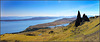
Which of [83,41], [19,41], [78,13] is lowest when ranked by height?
[19,41]

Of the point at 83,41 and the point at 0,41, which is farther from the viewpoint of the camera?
the point at 0,41

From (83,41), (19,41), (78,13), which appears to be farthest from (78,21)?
(19,41)

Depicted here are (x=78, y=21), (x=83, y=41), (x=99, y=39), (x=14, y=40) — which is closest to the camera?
(x=99, y=39)

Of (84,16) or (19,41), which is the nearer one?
(19,41)

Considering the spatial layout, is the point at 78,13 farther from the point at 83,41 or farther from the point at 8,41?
the point at 8,41

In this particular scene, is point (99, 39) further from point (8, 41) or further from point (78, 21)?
point (78, 21)

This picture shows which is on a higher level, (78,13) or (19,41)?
(78,13)

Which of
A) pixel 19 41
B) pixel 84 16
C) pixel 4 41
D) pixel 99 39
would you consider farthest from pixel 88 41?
pixel 84 16

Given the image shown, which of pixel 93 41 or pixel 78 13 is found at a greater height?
pixel 78 13

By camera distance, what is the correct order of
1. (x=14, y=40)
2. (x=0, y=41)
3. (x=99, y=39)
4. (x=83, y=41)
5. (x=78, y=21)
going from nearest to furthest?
1. (x=99, y=39)
2. (x=83, y=41)
3. (x=0, y=41)
4. (x=14, y=40)
5. (x=78, y=21)
